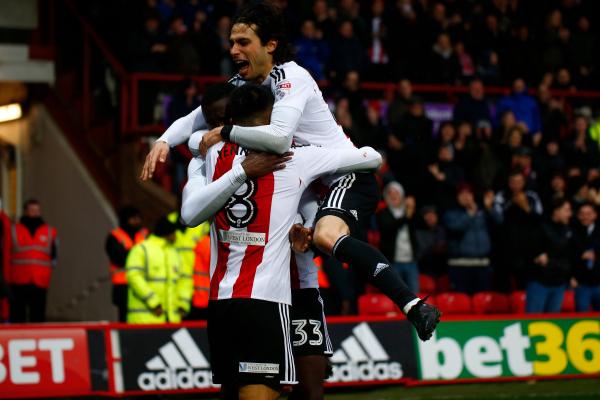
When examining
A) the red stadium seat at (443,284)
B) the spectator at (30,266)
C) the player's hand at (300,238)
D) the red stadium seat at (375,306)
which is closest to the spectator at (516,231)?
the red stadium seat at (443,284)

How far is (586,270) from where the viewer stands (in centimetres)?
1454

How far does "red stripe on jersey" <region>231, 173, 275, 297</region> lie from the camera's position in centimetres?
615

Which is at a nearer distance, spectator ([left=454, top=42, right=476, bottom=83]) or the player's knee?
the player's knee

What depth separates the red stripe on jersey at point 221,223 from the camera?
6238 millimetres

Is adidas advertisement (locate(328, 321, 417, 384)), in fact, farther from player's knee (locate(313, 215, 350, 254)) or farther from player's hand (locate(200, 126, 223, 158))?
player's hand (locate(200, 126, 223, 158))

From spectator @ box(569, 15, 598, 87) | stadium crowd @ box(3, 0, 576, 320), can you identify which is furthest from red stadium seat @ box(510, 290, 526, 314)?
spectator @ box(569, 15, 598, 87)

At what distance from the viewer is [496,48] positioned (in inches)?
782

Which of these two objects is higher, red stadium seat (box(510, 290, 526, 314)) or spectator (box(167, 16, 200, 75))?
spectator (box(167, 16, 200, 75))

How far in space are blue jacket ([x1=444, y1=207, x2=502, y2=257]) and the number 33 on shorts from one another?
27.7 ft

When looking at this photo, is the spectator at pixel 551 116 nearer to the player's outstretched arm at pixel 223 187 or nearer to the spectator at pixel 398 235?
the spectator at pixel 398 235

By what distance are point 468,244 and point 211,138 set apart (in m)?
9.09

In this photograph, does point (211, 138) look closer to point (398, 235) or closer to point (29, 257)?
point (398, 235)

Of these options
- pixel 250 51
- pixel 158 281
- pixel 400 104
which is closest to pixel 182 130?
pixel 250 51

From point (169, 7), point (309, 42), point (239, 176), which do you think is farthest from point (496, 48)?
point (239, 176)
